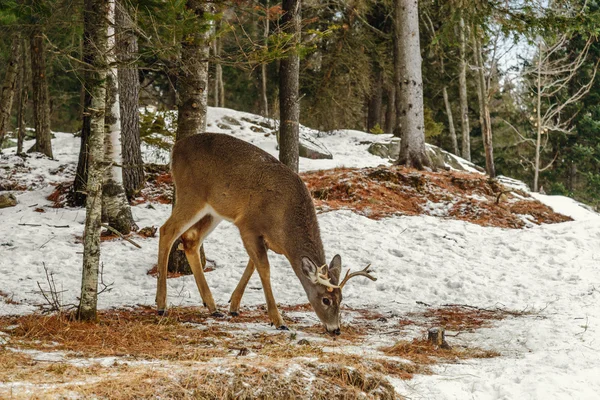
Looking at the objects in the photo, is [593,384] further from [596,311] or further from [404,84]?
[404,84]

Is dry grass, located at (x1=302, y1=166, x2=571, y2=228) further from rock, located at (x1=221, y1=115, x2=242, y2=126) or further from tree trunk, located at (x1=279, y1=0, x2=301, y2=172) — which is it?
rock, located at (x1=221, y1=115, x2=242, y2=126)

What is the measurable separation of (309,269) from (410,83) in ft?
33.2

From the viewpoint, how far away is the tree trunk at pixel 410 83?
1518 cm

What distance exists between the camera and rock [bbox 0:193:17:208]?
11455 mm

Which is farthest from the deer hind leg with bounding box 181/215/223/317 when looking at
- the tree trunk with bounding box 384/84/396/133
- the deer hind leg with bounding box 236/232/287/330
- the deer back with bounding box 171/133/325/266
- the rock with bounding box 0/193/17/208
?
the tree trunk with bounding box 384/84/396/133

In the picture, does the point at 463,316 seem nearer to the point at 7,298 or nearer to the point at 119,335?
the point at 119,335

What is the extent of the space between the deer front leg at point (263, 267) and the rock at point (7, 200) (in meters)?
6.78

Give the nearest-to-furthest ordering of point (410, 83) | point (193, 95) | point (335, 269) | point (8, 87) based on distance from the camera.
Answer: point (335, 269), point (193, 95), point (8, 87), point (410, 83)

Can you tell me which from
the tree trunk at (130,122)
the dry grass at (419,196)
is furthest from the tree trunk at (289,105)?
the tree trunk at (130,122)

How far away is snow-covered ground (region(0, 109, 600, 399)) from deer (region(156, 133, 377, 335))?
87cm

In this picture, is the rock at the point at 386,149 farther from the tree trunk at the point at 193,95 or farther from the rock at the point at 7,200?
the tree trunk at the point at 193,95

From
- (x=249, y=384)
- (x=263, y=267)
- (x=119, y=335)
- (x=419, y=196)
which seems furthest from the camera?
(x=419, y=196)

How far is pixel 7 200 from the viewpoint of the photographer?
11.5 meters

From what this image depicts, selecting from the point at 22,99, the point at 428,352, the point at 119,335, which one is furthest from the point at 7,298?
the point at 22,99
